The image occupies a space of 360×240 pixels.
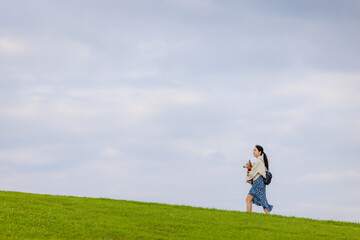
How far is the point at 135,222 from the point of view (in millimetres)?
20016

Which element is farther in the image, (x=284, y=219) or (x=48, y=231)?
(x=284, y=219)

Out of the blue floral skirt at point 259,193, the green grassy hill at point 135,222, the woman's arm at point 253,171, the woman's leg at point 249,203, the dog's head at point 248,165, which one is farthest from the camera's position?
the dog's head at point 248,165

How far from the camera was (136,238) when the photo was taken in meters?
17.9

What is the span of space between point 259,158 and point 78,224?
10705 mm

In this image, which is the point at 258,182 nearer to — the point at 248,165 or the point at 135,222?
the point at 248,165

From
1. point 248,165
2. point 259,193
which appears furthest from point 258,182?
point 248,165

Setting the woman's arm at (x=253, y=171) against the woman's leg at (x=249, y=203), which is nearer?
the woman's leg at (x=249, y=203)

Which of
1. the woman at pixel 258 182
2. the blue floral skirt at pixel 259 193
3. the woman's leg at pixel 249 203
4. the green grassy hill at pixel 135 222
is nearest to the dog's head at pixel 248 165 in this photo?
the woman at pixel 258 182

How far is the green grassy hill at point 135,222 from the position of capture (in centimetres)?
1819

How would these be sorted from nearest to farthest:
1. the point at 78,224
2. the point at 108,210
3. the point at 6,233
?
the point at 6,233, the point at 78,224, the point at 108,210

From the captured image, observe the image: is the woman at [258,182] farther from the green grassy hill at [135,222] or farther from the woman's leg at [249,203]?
the green grassy hill at [135,222]

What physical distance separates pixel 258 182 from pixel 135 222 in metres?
8.08

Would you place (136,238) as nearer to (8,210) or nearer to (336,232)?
(8,210)

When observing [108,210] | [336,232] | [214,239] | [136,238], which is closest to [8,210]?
[108,210]
